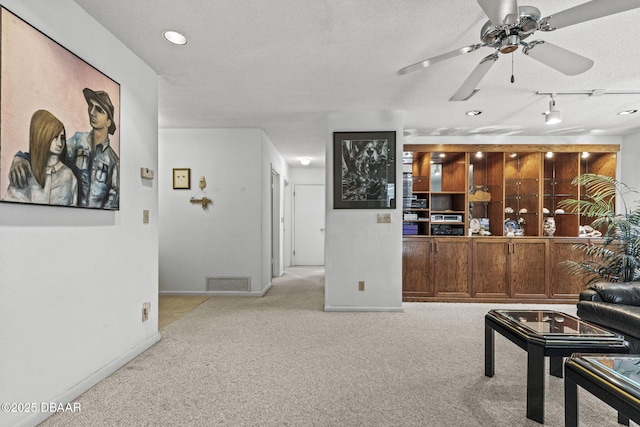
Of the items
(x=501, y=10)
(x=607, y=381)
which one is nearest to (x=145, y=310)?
(x=607, y=381)

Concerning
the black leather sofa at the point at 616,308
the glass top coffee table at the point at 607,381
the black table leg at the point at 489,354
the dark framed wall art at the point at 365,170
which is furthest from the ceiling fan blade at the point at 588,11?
the dark framed wall art at the point at 365,170

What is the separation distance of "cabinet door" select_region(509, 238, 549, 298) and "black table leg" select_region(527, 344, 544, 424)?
326 centimetres

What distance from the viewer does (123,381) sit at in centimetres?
233

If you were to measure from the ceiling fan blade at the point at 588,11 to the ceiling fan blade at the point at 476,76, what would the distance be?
318mm

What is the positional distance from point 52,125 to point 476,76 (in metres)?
2.53

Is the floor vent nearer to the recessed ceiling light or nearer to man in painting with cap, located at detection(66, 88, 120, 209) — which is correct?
man in painting with cap, located at detection(66, 88, 120, 209)

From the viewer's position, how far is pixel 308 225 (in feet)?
27.2

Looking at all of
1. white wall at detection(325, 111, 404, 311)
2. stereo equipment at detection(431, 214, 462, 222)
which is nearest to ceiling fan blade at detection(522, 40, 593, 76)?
white wall at detection(325, 111, 404, 311)

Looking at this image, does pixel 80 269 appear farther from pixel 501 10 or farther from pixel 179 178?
pixel 179 178

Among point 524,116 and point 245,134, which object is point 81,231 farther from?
point 524,116

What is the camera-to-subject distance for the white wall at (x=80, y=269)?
5.59 feet

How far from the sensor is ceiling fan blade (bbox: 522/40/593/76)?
1846mm

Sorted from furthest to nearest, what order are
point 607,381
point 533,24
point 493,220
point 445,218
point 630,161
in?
point 493,220 → point 445,218 → point 630,161 → point 533,24 → point 607,381

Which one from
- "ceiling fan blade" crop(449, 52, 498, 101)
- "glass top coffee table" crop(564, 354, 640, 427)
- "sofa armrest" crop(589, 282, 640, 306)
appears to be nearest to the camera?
"glass top coffee table" crop(564, 354, 640, 427)
